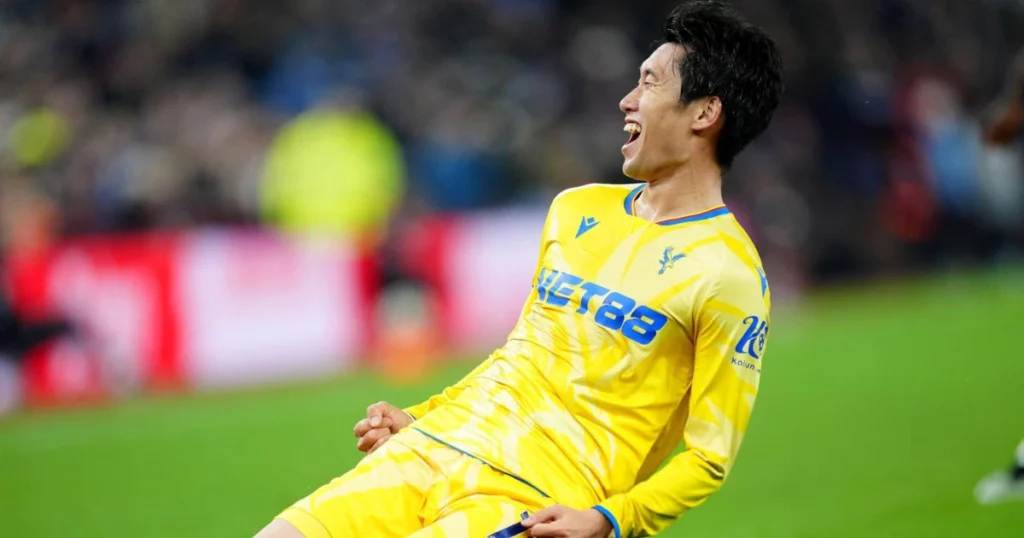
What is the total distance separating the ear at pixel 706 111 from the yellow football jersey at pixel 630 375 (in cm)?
25

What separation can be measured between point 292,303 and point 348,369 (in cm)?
79

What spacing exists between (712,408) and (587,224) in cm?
72

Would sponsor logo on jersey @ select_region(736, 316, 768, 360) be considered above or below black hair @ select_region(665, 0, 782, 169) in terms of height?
below

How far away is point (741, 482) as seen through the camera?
316 inches

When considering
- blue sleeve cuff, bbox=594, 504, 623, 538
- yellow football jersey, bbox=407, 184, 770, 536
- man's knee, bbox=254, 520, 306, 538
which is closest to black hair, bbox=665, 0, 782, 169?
yellow football jersey, bbox=407, 184, 770, 536

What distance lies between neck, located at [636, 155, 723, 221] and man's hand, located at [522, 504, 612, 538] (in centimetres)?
91

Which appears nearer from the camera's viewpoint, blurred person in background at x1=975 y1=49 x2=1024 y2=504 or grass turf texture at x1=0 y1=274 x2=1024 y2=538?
blurred person in background at x1=975 y1=49 x2=1024 y2=504

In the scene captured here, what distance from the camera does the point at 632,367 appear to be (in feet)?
12.5

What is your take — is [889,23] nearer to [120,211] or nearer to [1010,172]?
[1010,172]

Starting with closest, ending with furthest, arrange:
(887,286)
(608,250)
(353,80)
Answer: (608,250)
(353,80)
(887,286)

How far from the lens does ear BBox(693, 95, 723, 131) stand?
3891 mm

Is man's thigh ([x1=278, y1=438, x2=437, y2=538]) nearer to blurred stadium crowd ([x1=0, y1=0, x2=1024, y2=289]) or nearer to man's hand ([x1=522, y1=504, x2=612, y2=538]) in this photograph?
man's hand ([x1=522, y1=504, x2=612, y2=538])

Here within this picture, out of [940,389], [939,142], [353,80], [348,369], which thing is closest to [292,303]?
[348,369]

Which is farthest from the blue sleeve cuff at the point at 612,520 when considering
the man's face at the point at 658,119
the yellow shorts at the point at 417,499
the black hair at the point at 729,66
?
the black hair at the point at 729,66
